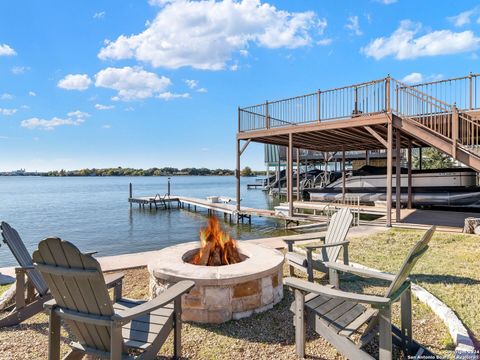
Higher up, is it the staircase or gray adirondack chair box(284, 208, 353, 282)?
the staircase

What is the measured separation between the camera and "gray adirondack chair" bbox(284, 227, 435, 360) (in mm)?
1972

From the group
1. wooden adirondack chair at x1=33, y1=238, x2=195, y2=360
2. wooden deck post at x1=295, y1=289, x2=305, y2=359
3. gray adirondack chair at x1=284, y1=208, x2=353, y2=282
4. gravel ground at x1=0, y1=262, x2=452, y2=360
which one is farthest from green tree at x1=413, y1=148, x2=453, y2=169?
wooden adirondack chair at x1=33, y1=238, x2=195, y2=360

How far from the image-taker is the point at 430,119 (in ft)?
29.9

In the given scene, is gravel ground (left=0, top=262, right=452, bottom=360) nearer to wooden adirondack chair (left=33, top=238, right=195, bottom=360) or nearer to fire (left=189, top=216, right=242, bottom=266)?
wooden adirondack chair (left=33, top=238, right=195, bottom=360)

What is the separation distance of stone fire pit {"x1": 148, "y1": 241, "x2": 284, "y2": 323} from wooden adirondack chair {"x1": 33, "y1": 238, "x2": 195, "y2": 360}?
93cm

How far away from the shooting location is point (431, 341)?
8.43 ft

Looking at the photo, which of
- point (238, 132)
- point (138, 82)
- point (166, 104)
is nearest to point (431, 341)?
point (238, 132)

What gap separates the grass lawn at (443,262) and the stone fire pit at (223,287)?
1.98 m

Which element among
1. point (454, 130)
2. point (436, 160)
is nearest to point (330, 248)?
point (454, 130)

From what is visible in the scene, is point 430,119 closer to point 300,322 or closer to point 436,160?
point 300,322

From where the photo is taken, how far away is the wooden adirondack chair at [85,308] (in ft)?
5.67

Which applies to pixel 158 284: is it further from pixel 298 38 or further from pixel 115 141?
pixel 115 141

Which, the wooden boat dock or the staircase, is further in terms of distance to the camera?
the wooden boat dock

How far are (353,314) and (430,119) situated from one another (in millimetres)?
8943
